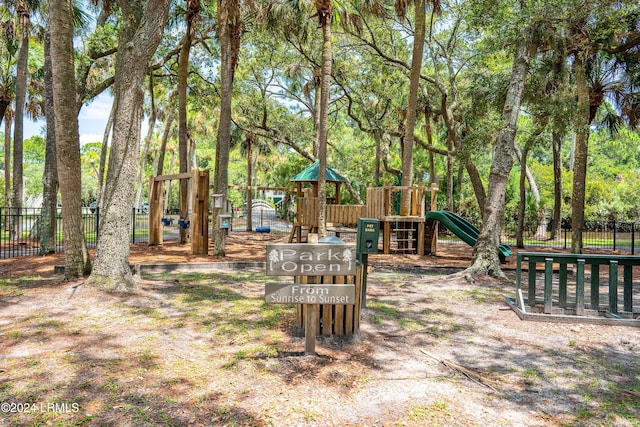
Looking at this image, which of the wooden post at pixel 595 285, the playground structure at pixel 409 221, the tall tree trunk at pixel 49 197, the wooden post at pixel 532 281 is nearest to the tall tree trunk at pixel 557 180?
the playground structure at pixel 409 221

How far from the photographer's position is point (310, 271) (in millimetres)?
4414

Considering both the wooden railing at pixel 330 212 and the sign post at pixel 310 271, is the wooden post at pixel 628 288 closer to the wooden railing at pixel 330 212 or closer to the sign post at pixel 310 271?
the sign post at pixel 310 271

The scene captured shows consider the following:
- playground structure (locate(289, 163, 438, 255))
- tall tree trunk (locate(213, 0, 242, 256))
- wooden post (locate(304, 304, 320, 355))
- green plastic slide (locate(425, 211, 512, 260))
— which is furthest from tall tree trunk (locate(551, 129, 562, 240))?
wooden post (locate(304, 304, 320, 355))

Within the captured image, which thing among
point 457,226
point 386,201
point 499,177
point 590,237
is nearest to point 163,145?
point 386,201

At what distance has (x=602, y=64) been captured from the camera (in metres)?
14.4

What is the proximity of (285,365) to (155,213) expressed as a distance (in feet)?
40.2

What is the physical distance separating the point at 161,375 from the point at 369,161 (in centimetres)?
2987

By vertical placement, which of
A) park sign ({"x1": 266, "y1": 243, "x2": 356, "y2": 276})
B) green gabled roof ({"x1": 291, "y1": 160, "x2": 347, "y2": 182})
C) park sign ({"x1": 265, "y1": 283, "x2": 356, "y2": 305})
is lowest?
park sign ({"x1": 265, "y1": 283, "x2": 356, "y2": 305})

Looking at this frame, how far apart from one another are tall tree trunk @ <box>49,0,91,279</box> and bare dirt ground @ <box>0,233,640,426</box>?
43.4 inches

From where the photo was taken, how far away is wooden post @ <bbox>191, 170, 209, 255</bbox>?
12312 millimetres

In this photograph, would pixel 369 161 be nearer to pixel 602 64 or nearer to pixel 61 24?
pixel 602 64

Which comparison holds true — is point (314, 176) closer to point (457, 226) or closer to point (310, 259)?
point (457, 226)

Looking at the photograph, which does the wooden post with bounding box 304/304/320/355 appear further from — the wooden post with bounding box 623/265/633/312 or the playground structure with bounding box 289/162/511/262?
the playground structure with bounding box 289/162/511/262

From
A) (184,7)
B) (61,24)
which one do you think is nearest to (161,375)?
(61,24)
